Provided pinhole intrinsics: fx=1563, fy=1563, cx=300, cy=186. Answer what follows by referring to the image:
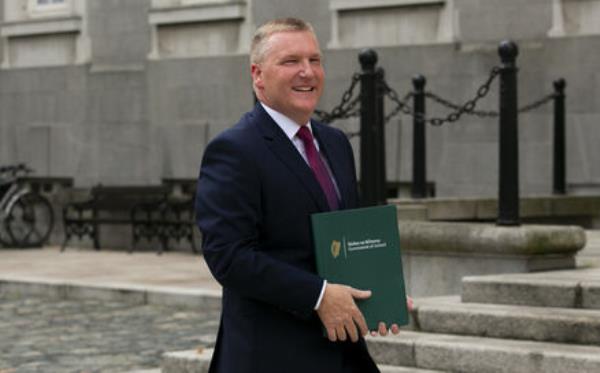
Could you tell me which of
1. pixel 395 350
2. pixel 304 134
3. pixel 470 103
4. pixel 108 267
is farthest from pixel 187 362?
pixel 108 267

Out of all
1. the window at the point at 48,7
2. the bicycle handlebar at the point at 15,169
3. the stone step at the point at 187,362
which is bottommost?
the stone step at the point at 187,362

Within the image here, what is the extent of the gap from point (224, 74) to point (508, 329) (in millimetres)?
9752

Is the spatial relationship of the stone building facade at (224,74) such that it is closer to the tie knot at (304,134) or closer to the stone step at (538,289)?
the stone step at (538,289)

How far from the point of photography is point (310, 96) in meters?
4.11

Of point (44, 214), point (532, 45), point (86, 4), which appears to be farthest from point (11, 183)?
Result: point (532, 45)

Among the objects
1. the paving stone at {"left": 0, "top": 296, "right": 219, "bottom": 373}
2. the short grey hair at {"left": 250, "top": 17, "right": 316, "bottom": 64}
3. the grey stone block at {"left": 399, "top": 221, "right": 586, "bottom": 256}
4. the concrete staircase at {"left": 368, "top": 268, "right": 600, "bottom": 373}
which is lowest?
the paving stone at {"left": 0, "top": 296, "right": 219, "bottom": 373}

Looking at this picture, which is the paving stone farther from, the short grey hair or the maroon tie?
the short grey hair

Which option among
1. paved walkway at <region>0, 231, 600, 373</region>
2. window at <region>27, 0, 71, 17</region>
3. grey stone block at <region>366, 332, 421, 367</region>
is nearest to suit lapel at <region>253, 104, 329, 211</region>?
grey stone block at <region>366, 332, 421, 367</region>

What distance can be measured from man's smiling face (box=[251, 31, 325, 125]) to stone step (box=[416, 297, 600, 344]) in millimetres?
4046

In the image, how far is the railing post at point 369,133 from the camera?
10.7 m

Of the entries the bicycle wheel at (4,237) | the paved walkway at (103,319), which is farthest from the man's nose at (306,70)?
the bicycle wheel at (4,237)

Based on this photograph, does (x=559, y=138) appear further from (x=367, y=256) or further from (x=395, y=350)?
(x=367, y=256)

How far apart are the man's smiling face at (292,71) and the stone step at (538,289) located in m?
4.52

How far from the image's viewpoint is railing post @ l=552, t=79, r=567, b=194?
13.9 m
